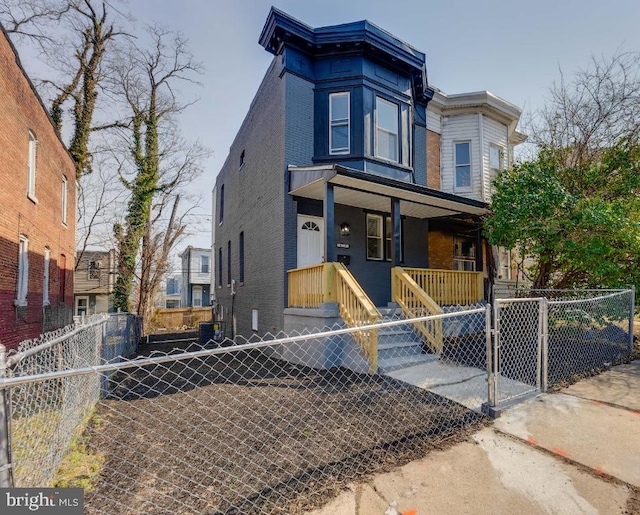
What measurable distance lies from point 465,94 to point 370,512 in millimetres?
13301

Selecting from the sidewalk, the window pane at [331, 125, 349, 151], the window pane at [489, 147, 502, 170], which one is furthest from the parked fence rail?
the sidewalk

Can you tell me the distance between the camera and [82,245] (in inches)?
869

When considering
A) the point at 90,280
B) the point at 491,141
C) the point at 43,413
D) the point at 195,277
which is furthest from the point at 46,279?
the point at 195,277

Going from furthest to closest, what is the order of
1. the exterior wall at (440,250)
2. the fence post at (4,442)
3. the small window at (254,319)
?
the exterior wall at (440,250) < the small window at (254,319) < the fence post at (4,442)

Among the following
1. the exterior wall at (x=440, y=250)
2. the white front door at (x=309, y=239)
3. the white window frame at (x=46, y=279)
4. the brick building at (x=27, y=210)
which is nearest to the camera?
the brick building at (x=27, y=210)

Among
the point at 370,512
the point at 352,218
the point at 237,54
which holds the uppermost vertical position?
the point at 237,54

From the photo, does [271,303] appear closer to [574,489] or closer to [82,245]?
[574,489]

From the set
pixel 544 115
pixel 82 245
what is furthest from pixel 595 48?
pixel 82 245

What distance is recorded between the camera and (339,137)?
373 inches

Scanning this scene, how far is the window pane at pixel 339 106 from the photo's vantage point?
9.52m

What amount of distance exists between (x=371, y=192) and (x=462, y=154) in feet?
20.6

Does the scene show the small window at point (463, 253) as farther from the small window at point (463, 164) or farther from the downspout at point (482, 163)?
the small window at point (463, 164)

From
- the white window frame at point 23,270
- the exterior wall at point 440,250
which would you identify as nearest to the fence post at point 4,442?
the white window frame at point 23,270

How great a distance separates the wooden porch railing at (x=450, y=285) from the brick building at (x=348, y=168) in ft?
1.17
